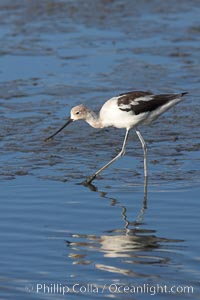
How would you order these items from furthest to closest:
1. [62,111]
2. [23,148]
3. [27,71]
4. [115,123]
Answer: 1. [27,71]
2. [62,111]
3. [23,148]
4. [115,123]

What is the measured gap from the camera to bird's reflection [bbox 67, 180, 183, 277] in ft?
23.5

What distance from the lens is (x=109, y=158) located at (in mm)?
10172

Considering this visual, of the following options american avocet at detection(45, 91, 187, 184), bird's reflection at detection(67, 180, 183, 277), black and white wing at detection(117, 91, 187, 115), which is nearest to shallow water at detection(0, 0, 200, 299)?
bird's reflection at detection(67, 180, 183, 277)

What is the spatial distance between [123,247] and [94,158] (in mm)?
Result: 2707

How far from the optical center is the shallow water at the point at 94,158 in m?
7.03

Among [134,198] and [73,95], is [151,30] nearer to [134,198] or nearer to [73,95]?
[73,95]

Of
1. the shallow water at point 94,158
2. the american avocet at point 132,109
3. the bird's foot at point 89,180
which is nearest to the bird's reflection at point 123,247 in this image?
the shallow water at point 94,158

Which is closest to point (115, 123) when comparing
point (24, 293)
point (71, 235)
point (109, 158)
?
point (109, 158)

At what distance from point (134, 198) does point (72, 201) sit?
589 mm

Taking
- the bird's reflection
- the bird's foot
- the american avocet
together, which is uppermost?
the american avocet

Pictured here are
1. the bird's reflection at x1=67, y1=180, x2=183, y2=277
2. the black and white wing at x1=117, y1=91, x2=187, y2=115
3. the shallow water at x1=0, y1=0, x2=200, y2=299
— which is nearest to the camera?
the shallow water at x1=0, y1=0, x2=200, y2=299

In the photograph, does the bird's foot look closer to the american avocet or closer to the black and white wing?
the american avocet

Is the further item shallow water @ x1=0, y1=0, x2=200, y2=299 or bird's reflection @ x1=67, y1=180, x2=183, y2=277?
bird's reflection @ x1=67, y1=180, x2=183, y2=277

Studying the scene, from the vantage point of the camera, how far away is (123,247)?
7.58 meters
